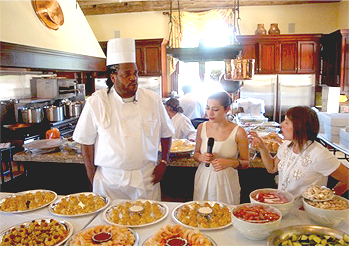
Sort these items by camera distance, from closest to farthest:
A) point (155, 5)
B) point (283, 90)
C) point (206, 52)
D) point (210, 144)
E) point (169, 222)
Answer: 1. point (169, 222)
2. point (210, 144)
3. point (206, 52)
4. point (283, 90)
5. point (155, 5)

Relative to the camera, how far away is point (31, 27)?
3340 mm

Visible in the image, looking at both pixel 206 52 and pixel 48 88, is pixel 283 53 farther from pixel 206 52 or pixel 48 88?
pixel 206 52

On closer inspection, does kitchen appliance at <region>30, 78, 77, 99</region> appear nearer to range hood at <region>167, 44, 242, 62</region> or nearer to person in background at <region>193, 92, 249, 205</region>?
range hood at <region>167, 44, 242, 62</region>

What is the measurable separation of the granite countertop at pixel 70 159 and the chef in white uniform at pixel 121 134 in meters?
0.46

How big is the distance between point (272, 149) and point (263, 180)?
328 mm

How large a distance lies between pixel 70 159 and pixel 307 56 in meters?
5.78

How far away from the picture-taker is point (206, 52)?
2584 millimetres

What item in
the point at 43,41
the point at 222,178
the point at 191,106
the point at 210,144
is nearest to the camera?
the point at 210,144

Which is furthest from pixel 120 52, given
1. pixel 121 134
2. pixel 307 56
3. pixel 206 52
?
pixel 307 56

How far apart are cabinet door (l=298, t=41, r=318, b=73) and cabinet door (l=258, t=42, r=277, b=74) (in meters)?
0.52

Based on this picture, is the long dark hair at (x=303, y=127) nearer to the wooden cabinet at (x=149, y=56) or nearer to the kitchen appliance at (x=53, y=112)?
the kitchen appliance at (x=53, y=112)

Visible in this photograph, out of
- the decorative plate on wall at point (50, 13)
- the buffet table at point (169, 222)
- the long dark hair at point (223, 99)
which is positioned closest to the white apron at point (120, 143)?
the buffet table at point (169, 222)
